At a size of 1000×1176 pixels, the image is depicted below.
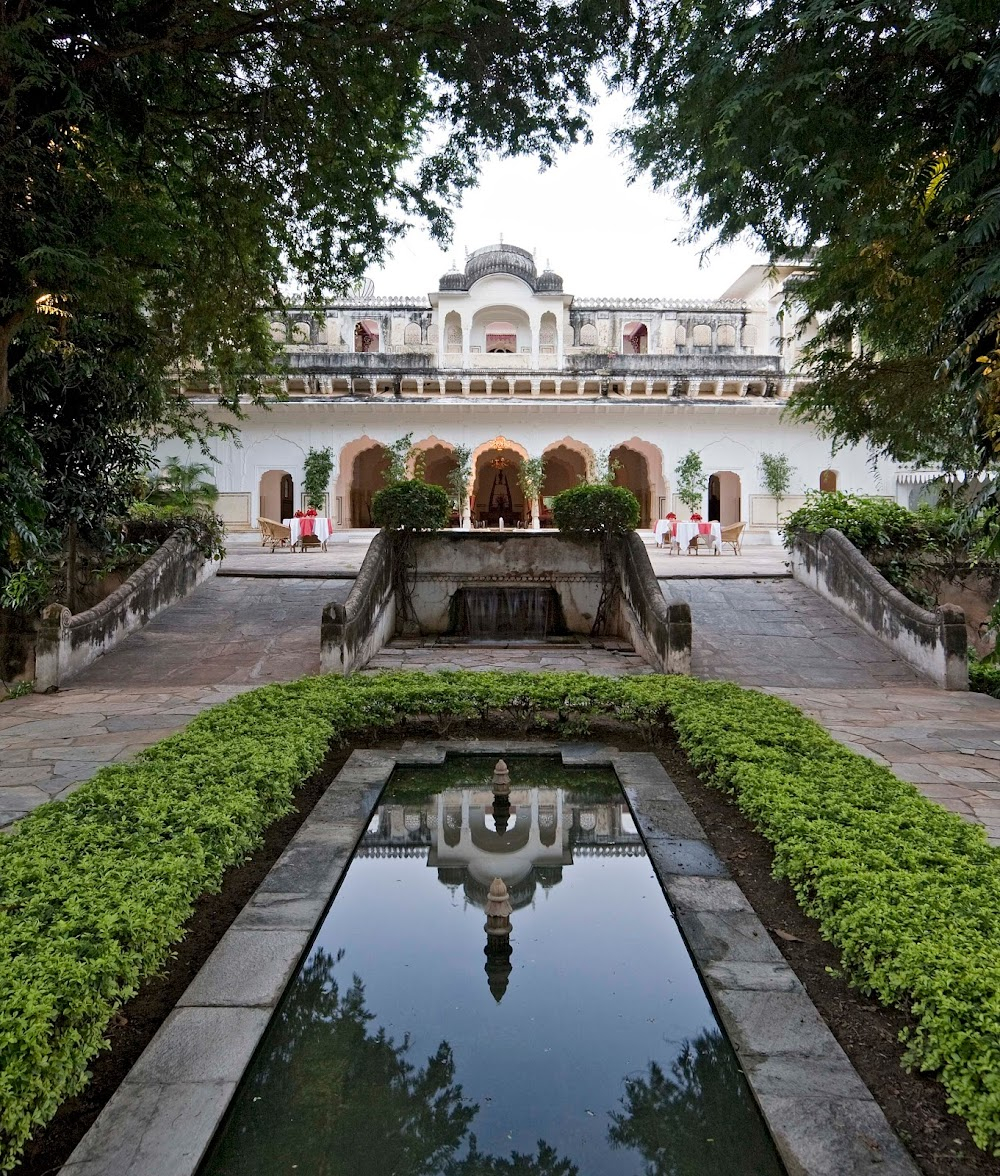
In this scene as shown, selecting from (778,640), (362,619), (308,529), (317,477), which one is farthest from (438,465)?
(778,640)

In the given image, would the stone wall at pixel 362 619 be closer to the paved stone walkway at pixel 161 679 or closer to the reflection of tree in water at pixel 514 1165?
the paved stone walkway at pixel 161 679

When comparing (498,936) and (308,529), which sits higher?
(308,529)

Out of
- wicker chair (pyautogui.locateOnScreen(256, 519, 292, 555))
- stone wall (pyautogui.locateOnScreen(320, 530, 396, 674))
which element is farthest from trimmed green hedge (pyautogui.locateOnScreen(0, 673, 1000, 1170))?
wicker chair (pyautogui.locateOnScreen(256, 519, 292, 555))

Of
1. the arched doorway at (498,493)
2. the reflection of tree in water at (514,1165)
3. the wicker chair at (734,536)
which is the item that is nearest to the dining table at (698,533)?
the wicker chair at (734,536)

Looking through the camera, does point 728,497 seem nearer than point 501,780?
No

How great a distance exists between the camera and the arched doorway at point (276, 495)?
2521 cm

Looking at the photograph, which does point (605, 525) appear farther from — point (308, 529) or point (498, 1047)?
point (498, 1047)

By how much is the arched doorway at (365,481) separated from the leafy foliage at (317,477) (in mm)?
1965

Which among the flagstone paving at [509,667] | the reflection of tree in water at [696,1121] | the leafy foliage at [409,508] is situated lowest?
the reflection of tree in water at [696,1121]

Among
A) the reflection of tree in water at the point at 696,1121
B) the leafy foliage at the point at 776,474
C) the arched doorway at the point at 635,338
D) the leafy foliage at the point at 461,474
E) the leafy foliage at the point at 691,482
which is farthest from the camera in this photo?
the arched doorway at the point at 635,338

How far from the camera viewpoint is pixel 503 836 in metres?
4.45

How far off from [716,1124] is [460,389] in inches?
912

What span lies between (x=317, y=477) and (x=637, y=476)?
10510 millimetres

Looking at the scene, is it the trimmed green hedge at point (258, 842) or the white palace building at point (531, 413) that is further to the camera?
the white palace building at point (531, 413)
